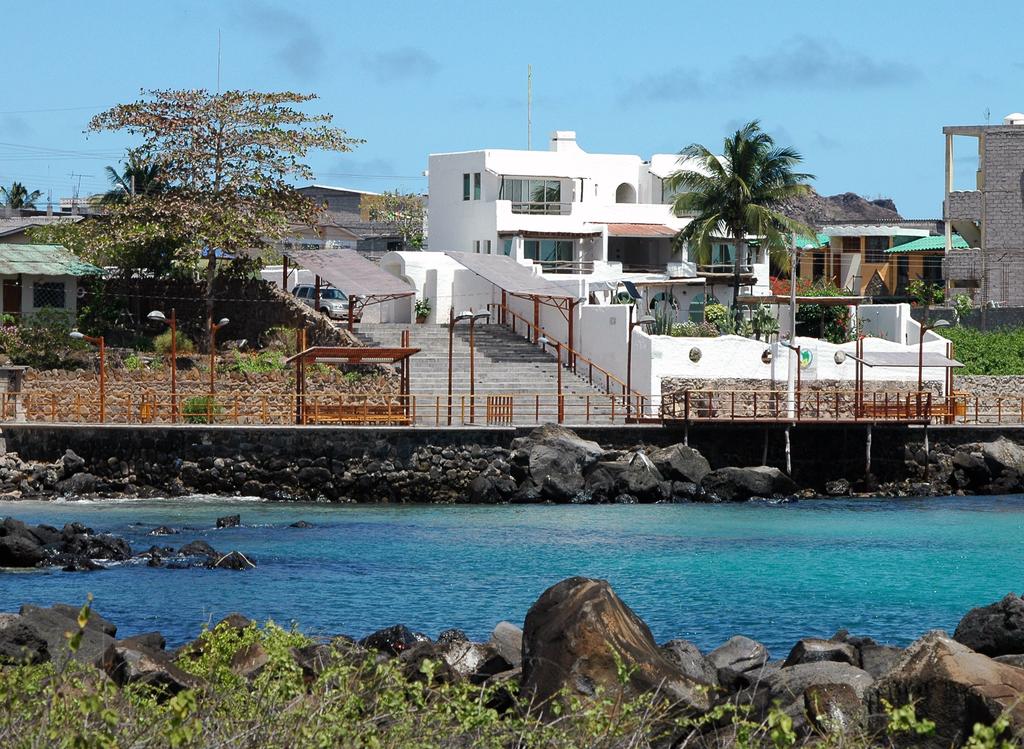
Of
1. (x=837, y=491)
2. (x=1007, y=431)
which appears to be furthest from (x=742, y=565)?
(x=1007, y=431)

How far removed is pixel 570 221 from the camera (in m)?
60.2

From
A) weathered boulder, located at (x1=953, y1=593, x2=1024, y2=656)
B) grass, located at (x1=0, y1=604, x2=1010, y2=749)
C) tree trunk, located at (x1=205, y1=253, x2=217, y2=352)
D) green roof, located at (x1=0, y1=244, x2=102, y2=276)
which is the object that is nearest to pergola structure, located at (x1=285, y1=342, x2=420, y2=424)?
tree trunk, located at (x1=205, y1=253, x2=217, y2=352)

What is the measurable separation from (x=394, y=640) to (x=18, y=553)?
11.1 meters

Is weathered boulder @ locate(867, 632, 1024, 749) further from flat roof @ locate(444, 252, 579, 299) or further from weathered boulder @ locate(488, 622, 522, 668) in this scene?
flat roof @ locate(444, 252, 579, 299)

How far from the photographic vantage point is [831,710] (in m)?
14.7

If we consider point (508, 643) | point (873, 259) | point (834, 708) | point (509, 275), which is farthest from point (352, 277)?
point (873, 259)

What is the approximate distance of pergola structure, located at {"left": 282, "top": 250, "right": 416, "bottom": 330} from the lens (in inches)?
2009

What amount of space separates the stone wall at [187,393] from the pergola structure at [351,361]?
0.43 m

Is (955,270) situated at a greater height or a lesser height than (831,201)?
lesser

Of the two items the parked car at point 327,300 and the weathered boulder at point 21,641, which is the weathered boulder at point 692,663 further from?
the parked car at point 327,300

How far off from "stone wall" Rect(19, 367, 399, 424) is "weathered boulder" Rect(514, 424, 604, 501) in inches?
207

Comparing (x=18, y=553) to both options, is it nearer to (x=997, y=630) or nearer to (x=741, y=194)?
(x=997, y=630)

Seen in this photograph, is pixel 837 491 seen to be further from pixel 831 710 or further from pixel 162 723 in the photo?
pixel 162 723

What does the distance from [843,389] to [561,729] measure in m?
38.1
